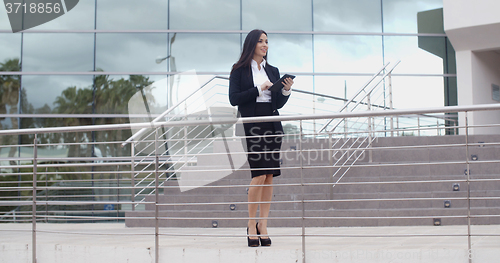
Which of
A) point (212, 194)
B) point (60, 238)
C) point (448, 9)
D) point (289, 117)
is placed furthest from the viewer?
point (448, 9)

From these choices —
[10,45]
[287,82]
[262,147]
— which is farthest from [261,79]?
[10,45]

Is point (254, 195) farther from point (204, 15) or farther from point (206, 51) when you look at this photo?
point (204, 15)

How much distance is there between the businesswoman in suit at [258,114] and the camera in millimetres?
3037

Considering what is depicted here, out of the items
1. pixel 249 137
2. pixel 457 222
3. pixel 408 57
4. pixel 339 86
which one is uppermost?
pixel 408 57

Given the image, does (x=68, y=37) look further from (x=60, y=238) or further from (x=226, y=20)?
(x=60, y=238)

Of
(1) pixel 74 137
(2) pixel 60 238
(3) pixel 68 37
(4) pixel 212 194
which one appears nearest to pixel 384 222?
(4) pixel 212 194

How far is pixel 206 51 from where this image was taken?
30.0ft

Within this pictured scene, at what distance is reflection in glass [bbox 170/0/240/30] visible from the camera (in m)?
9.19

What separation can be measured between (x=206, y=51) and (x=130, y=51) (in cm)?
160

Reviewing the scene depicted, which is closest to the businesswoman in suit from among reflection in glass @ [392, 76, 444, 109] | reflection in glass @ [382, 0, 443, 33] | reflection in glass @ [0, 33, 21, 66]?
reflection in glass @ [392, 76, 444, 109]

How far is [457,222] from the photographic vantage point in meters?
4.25

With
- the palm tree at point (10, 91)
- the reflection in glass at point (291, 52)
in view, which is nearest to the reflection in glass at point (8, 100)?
the palm tree at point (10, 91)

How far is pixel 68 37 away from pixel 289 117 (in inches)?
304

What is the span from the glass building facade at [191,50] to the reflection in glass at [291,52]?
0.07 ft
